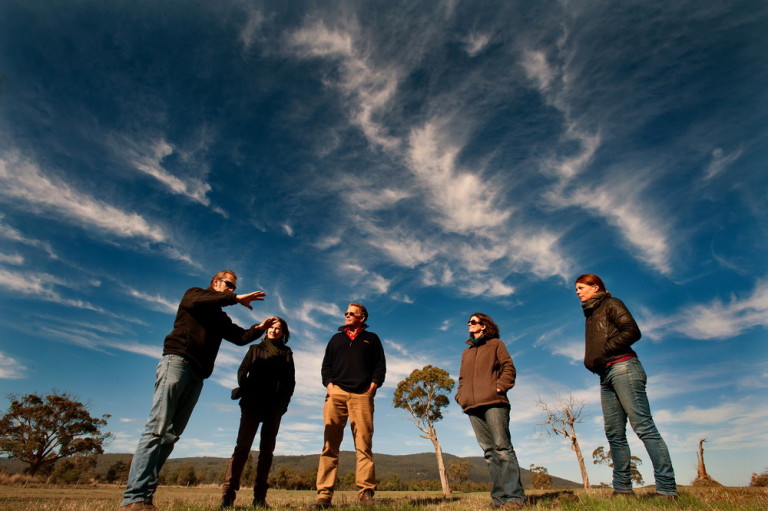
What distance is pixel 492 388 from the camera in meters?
5.12

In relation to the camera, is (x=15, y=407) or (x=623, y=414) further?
(x=15, y=407)

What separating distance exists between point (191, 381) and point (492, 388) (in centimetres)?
392

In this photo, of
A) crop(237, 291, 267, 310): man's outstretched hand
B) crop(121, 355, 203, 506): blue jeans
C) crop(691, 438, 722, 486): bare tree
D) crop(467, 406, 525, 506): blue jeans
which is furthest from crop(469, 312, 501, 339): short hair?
crop(691, 438, 722, 486): bare tree

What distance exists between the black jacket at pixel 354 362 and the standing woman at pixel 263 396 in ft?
2.44

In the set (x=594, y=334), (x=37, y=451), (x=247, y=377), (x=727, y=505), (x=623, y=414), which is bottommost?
(x=37, y=451)

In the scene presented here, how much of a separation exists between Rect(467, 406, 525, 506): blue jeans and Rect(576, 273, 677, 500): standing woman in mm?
1419

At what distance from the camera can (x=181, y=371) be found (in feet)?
13.2

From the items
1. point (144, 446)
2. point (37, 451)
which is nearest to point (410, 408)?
point (144, 446)

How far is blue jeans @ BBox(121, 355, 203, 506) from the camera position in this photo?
352 centimetres

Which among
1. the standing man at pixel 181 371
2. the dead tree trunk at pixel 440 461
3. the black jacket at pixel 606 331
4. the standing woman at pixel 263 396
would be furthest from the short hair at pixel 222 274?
the dead tree trunk at pixel 440 461

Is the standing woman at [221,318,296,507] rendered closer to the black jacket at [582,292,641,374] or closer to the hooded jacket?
the hooded jacket

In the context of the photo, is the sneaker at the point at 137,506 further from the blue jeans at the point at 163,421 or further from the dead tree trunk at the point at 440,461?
the dead tree trunk at the point at 440,461

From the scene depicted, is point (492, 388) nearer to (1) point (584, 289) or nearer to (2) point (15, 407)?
(1) point (584, 289)

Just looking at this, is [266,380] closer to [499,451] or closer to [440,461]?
[499,451]
